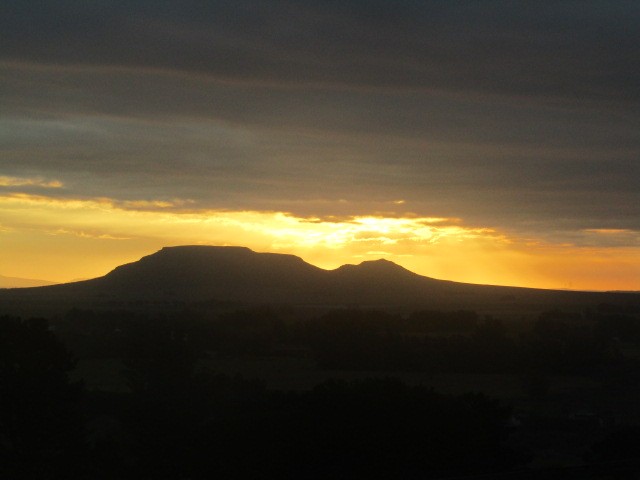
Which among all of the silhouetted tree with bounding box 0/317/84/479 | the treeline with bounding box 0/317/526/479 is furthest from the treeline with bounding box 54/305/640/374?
the treeline with bounding box 0/317/526/479

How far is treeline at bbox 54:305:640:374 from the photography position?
58.7m

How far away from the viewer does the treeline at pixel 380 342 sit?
5872 cm

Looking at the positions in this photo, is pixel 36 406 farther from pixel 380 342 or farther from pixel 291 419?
pixel 380 342

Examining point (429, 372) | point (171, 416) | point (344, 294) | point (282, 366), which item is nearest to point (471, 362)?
point (429, 372)

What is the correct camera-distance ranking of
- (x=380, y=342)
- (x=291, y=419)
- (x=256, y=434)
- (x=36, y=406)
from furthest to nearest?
(x=380, y=342), (x=36, y=406), (x=291, y=419), (x=256, y=434)

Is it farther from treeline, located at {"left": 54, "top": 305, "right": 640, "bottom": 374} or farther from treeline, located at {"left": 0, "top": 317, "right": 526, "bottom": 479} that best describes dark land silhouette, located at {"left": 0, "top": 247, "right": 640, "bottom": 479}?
treeline, located at {"left": 54, "top": 305, "right": 640, "bottom": 374}

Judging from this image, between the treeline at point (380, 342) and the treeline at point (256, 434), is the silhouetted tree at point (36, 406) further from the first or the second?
the treeline at point (380, 342)

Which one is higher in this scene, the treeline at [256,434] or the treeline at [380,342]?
the treeline at [380,342]

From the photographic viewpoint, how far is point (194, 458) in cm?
2420

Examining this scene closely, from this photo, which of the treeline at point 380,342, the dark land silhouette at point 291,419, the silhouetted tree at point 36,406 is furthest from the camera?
the treeline at point 380,342

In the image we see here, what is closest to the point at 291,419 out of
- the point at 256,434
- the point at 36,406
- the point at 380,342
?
the point at 256,434

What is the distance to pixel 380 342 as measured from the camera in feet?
209

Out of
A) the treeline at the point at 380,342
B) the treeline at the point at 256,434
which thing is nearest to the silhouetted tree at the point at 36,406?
the treeline at the point at 256,434

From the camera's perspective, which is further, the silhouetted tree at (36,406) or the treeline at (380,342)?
the treeline at (380,342)
